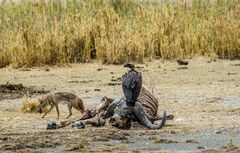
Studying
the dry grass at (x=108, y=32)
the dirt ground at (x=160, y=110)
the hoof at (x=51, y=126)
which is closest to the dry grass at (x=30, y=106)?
the dirt ground at (x=160, y=110)

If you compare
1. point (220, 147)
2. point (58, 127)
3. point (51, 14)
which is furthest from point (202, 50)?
point (220, 147)

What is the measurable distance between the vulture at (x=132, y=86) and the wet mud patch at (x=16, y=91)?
4787 mm

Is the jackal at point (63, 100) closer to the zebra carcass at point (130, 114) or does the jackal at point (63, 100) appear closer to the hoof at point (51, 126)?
the zebra carcass at point (130, 114)

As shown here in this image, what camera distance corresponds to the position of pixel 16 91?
15.4 metres

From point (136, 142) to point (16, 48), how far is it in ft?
37.1

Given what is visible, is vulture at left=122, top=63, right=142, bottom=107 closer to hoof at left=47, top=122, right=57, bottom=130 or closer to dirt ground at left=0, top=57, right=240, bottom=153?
dirt ground at left=0, top=57, right=240, bottom=153

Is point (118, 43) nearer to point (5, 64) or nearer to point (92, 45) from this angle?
point (92, 45)

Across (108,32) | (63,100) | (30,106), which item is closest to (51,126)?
(63,100)

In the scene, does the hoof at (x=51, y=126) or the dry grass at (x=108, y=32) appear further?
the dry grass at (x=108, y=32)

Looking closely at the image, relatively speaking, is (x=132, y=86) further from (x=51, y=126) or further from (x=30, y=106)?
(x=30, y=106)

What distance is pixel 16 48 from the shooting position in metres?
20.0

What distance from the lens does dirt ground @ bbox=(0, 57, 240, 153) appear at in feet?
28.8

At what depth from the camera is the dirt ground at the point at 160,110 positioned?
28.8 ft

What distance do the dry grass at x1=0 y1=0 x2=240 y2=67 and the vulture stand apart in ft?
32.1
